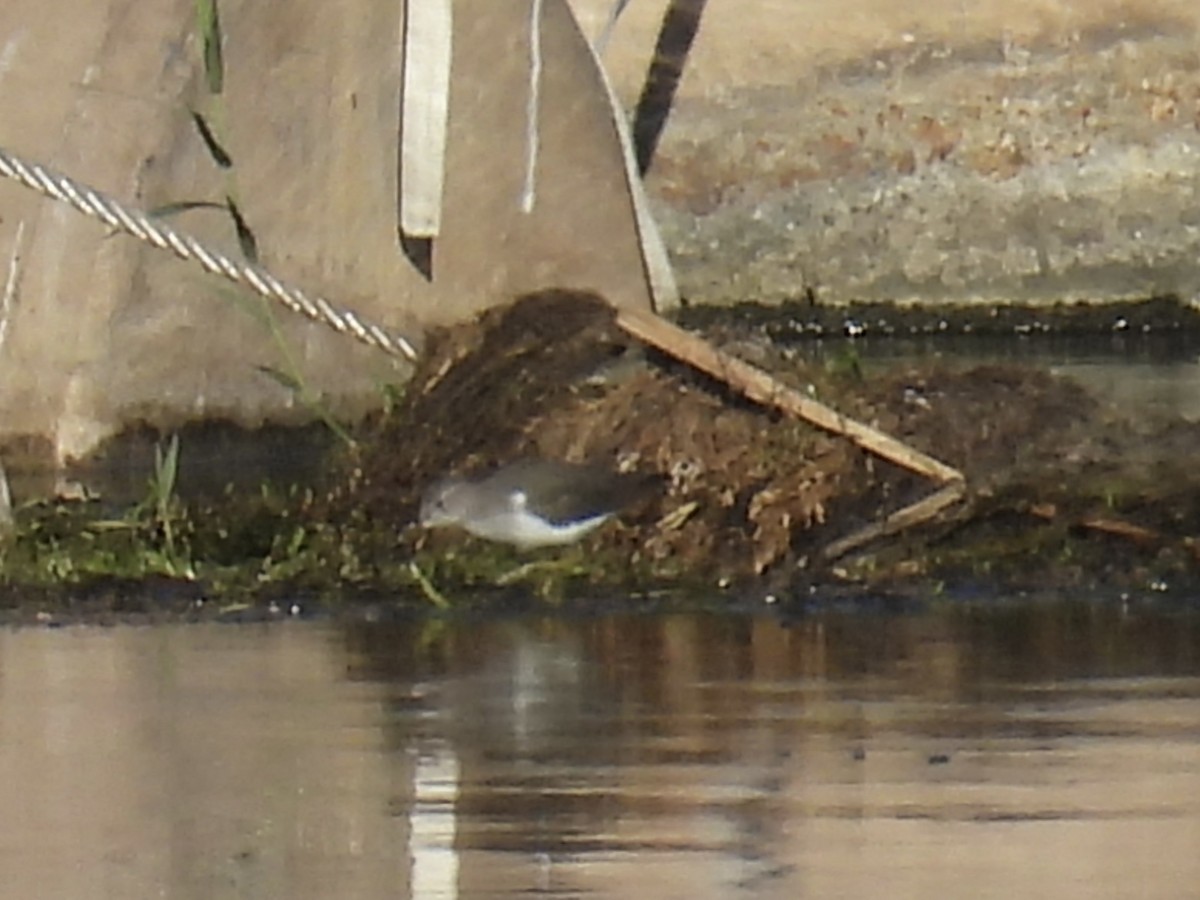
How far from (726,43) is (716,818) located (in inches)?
408

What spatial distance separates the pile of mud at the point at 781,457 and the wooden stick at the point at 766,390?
0.03 metres

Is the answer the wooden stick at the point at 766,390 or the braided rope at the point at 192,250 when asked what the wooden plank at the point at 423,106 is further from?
the wooden stick at the point at 766,390

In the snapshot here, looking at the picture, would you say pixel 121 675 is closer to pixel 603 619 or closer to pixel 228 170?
pixel 603 619

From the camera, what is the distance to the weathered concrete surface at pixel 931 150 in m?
15.9

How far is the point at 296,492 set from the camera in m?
10.0

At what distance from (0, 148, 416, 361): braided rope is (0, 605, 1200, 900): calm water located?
230cm

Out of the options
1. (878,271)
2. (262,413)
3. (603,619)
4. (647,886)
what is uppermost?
(878,271)

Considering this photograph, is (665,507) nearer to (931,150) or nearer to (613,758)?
(613,758)

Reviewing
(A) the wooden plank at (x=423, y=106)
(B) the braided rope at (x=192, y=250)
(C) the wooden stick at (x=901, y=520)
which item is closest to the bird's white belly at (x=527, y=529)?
(C) the wooden stick at (x=901, y=520)

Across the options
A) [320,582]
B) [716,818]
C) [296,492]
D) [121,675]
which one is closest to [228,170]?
[296,492]

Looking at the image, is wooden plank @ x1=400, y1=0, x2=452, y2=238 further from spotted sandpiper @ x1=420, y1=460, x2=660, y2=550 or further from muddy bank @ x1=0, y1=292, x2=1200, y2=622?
spotted sandpiper @ x1=420, y1=460, x2=660, y2=550

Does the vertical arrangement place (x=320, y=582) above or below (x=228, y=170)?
below

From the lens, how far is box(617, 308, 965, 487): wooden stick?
357 inches

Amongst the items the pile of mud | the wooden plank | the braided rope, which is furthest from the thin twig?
the pile of mud
